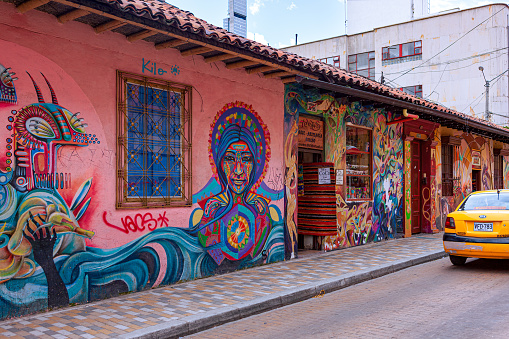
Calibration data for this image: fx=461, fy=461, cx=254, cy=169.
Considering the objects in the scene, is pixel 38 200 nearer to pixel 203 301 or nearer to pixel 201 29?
pixel 203 301

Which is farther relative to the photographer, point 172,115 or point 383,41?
point 383,41

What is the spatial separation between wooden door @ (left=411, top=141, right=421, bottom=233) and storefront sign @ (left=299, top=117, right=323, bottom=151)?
17.5ft

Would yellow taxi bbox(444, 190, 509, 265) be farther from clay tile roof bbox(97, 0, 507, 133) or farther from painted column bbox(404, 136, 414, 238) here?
painted column bbox(404, 136, 414, 238)

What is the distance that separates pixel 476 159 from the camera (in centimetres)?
1925

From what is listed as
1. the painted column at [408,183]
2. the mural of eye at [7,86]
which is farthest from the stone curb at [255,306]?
the painted column at [408,183]

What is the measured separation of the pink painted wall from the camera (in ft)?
18.9

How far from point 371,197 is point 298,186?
284cm

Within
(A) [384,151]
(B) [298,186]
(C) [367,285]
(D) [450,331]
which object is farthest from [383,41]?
(D) [450,331]

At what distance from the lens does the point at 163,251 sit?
7305 millimetres

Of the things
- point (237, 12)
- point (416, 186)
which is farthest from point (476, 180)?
point (237, 12)

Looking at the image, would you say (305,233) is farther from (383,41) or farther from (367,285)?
(383,41)

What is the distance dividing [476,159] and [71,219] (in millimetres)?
17587

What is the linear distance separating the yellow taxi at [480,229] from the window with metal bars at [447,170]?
747 centimetres

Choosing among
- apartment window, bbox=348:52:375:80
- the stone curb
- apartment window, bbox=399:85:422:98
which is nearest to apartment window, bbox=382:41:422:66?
apartment window, bbox=348:52:375:80
